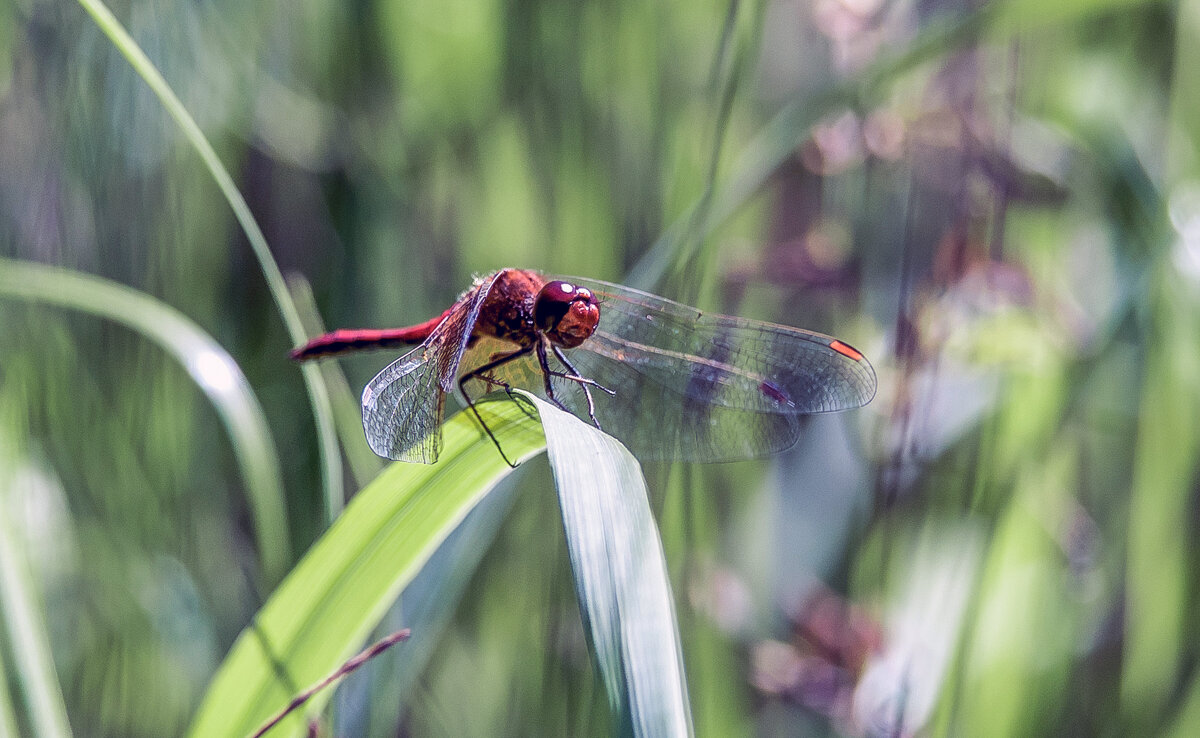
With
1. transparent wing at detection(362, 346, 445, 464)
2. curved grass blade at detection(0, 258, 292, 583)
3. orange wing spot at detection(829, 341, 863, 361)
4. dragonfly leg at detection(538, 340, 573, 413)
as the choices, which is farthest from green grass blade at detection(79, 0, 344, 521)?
orange wing spot at detection(829, 341, 863, 361)

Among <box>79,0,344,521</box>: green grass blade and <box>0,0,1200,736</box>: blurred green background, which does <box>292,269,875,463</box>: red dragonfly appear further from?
<box>79,0,344,521</box>: green grass blade

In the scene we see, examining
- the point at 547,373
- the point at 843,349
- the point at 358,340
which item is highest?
the point at 358,340

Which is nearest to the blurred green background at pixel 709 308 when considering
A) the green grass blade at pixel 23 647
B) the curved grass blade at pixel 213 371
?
the curved grass blade at pixel 213 371

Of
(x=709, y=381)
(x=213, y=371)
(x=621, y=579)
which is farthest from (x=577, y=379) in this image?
(x=621, y=579)

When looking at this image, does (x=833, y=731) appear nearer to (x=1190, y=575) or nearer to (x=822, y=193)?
(x=1190, y=575)

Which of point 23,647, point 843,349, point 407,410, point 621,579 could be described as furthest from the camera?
point 843,349

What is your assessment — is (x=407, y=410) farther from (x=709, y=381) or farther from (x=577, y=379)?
(x=709, y=381)
